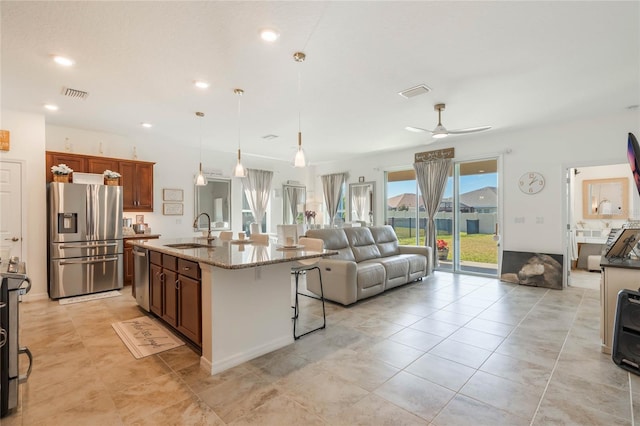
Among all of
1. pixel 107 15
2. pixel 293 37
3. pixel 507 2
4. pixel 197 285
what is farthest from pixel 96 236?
pixel 507 2

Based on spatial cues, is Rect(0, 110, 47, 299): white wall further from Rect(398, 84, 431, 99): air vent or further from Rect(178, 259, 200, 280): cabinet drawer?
Rect(398, 84, 431, 99): air vent

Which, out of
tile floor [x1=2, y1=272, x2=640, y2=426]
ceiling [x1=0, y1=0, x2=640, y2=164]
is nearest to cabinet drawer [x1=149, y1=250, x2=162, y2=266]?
tile floor [x1=2, y1=272, x2=640, y2=426]

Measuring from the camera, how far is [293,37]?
2547 millimetres

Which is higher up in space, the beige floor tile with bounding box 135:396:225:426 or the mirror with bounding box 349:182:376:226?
the mirror with bounding box 349:182:376:226

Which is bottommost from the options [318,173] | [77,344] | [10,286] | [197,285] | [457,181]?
[77,344]

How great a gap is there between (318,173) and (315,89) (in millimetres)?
5634

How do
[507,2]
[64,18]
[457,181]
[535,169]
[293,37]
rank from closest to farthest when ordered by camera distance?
[507,2], [64,18], [293,37], [535,169], [457,181]

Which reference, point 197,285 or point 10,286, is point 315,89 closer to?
point 197,285

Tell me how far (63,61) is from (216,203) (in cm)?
444

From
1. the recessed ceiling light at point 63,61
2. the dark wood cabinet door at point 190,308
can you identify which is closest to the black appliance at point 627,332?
the dark wood cabinet door at point 190,308

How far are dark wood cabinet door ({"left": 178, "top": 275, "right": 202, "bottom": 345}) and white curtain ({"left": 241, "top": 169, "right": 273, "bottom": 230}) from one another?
4973 mm

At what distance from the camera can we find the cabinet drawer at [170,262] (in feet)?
9.89

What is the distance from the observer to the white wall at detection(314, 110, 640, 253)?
186 inches

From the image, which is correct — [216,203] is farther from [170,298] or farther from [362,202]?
[170,298]
